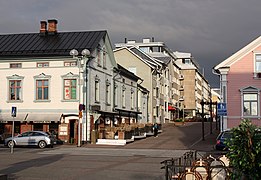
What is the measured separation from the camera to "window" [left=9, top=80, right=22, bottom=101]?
4116cm

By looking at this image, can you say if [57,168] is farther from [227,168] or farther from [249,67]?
[249,67]

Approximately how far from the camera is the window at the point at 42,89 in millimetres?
40438

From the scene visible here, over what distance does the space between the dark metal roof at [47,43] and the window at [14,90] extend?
2.52 meters

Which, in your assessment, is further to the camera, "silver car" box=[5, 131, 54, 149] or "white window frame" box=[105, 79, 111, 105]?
"white window frame" box=[105, 79, 111, 105]

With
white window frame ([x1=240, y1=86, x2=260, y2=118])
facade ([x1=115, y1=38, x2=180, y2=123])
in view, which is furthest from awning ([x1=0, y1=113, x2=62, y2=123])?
facade ([x1=115, y1=38, x2=180, y2=123])

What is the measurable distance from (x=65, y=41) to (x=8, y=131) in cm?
1009

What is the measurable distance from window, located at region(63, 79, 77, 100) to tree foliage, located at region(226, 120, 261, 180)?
106ft

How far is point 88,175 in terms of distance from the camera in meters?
15.9

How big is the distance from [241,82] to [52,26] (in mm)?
21375

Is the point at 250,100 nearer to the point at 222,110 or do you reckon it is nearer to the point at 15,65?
the point at 222,110

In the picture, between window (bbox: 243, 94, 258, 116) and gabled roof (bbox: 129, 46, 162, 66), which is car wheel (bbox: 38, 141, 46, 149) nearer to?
window (bbox: 243, 94, 258, 116)

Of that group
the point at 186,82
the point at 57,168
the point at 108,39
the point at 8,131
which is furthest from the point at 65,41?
the point at 186,82

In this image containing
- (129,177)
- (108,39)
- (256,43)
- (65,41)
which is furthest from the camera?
(108,39)

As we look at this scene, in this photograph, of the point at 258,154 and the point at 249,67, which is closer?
the point at 258,154
